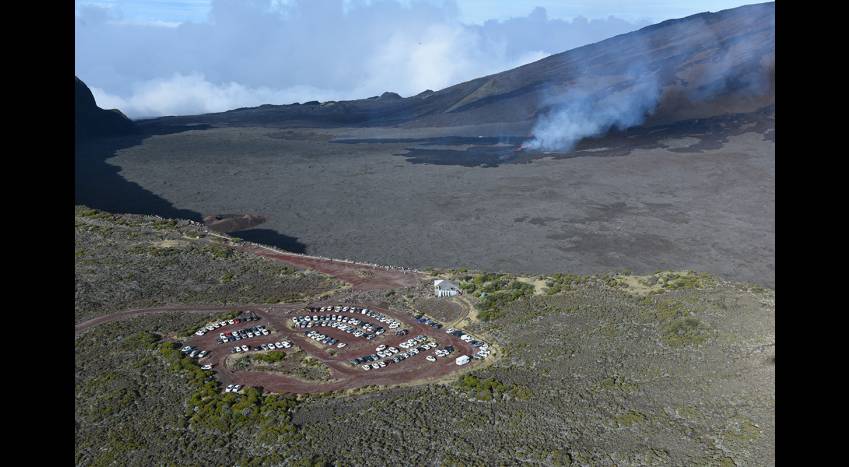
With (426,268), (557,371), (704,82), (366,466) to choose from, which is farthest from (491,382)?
(704,82)

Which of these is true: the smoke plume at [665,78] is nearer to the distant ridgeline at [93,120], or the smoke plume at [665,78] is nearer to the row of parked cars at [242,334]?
the row of parked cars at [242,334]

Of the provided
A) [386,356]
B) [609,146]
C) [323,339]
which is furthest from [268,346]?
[609,146]

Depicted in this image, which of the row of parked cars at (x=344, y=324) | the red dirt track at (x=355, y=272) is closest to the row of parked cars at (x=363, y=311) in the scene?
the row of parked cars at (x=344, y=324)

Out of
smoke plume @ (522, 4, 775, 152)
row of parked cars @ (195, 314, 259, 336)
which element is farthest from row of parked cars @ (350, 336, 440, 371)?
smoke plume @ (522, 4, 775, 152)

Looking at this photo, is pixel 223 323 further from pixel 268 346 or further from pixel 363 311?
pixel 363 311
